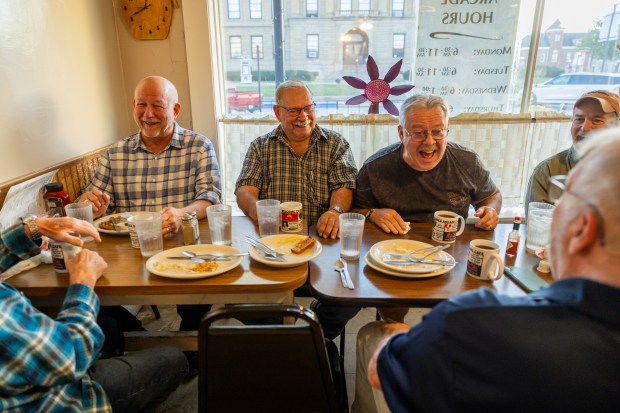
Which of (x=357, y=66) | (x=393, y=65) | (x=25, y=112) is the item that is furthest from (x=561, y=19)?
(x=25, y=112)

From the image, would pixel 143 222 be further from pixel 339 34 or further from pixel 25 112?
pixel 339 34

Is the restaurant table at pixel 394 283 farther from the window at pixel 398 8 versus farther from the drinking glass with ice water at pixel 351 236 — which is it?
the window at pixel 398 8

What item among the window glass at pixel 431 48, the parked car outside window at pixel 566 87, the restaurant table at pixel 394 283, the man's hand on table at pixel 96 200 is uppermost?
the window glass at pixel 431 48

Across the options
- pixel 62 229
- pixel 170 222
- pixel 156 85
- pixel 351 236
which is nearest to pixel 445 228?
pixel 351 236

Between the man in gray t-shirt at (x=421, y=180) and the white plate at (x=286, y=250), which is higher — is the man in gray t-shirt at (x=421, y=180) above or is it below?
above

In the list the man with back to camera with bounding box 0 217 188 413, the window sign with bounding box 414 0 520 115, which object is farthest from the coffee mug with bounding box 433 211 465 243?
the window sign with bounding box 414 0 520 115

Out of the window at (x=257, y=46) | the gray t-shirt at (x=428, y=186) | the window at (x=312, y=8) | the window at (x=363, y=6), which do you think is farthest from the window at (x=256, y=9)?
the gray t-shirt at (x=428, y=186)

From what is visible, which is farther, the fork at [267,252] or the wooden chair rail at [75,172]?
the wooden chair rail at [75,172]

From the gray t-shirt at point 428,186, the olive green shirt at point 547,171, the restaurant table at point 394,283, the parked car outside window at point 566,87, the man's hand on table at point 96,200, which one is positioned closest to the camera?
the restaurant table at point 394,283

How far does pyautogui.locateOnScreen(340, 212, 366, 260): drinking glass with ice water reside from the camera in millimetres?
1274

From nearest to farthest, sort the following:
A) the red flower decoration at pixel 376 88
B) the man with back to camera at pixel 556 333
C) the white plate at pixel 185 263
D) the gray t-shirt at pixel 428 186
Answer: the man with back to camera at pixel 556 333 → the white plate at pixel 185 263 → the gray t-shirt at pixel 428 186 → the red flower decoration at pixel 376 88

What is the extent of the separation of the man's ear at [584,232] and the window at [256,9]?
2594 millimetres

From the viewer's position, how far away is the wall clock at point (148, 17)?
2.47 meters

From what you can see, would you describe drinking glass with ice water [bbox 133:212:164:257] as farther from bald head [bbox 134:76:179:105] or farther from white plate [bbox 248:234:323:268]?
bald head [bbox 134:76:179:105]
